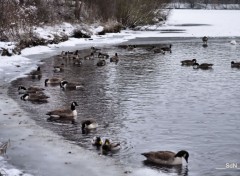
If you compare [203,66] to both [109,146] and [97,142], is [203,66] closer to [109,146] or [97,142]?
[97,142]

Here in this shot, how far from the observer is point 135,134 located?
496 inches

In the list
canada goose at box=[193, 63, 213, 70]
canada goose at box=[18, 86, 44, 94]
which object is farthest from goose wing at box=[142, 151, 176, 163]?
canada goose at box=[193, 63, 213, 70]

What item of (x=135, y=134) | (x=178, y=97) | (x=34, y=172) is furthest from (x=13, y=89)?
(x=34, y=172)

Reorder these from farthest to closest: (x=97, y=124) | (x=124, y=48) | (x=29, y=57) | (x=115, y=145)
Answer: (x=124, y=48) → (x=29, y=57) → (x=97, y=124) → (x=115, y=145)

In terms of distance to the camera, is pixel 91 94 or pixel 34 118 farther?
pixel 91 94

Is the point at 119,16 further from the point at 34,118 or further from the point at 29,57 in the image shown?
the point at 34,118

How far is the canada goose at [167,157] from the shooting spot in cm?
1018

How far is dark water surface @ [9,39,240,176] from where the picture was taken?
441 inches

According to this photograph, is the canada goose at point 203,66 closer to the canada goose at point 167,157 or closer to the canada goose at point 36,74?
the canada goose at point 36,74

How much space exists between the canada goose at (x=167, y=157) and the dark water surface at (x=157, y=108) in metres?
0.21

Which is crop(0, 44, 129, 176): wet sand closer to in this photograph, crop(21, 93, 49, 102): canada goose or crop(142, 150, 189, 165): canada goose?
crop(142, 150, 189, 165): canada goose

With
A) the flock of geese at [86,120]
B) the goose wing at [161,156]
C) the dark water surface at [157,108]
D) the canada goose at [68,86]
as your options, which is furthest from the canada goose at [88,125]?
the canada goose at [68,86]

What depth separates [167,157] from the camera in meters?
10.2

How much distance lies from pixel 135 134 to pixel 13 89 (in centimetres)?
824
